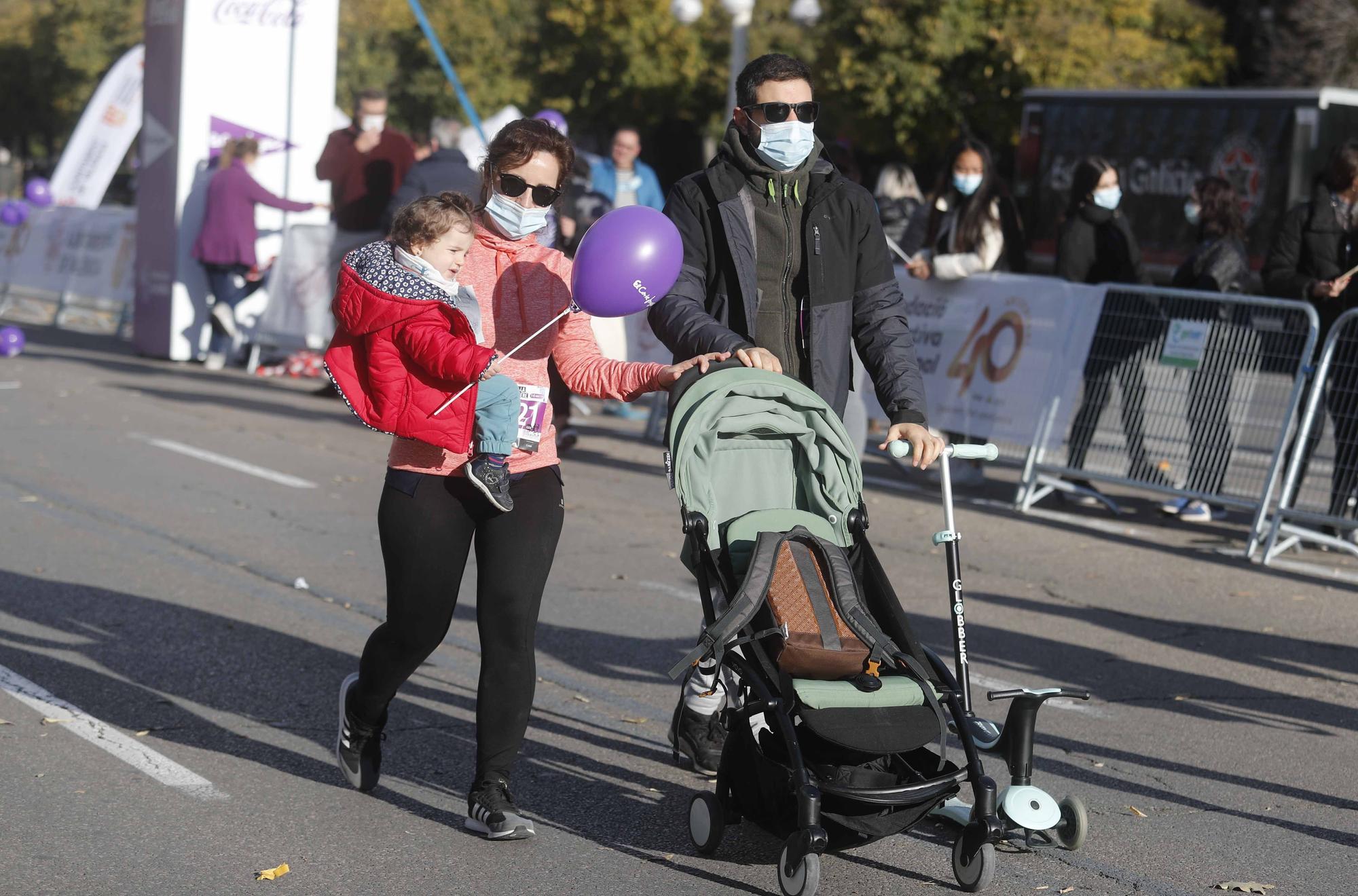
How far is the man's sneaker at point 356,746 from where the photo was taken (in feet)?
15.9

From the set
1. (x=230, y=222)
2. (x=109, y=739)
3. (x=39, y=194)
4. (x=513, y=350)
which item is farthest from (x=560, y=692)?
(x=39, y=194)

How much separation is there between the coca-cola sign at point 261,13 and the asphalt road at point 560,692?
6.71 metres

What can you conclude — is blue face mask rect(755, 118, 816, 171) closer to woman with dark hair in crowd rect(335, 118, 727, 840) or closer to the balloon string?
woman with dark hair in crowd rect(335, 118, 727, 840)

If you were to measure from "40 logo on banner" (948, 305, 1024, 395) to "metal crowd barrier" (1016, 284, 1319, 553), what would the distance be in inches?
19.0

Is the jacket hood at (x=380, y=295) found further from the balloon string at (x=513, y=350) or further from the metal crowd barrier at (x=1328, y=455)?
the metal crowd barrier at (x=1328, y=455)

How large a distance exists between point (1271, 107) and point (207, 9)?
43.0 feet

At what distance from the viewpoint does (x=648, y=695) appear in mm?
6223

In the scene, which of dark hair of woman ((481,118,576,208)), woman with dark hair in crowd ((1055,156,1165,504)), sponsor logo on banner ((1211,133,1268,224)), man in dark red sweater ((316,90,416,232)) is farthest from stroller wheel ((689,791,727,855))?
sponsor logo on banner ((1211,133,1268,224))

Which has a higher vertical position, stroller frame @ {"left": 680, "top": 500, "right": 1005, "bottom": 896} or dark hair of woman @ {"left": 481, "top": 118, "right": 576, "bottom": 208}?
dark hair of woman @ {"left": 481, "top": 118, "right": 576, "bottom": 208}

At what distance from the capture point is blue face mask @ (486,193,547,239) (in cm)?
459

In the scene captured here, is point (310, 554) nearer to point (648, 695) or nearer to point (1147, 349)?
point (648, 695)

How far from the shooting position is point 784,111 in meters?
4.74

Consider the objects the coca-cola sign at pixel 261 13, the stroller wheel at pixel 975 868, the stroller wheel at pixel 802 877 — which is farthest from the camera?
the coca-cola sign at pixel 261 13

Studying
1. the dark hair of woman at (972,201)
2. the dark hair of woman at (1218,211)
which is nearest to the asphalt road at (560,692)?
the dark hair of woman at (972,201)
